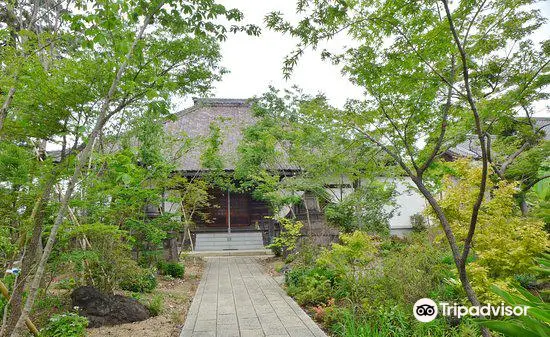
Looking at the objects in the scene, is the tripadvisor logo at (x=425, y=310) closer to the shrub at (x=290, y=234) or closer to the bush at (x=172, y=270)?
the shrub at (x=290, y=234)

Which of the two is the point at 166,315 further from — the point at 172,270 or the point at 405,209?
the point at 405,209

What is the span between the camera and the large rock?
4637 millimetres

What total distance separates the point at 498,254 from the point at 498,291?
9.61 feet

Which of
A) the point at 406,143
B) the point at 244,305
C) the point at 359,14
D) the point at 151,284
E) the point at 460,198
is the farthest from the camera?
the point at 151,284

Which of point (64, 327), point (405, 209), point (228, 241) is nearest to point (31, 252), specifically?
point (64, 327)

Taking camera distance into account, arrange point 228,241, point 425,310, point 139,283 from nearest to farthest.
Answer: point 425,310, point 139,283, point 228,241

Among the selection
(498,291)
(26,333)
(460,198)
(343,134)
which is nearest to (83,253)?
(26,333)

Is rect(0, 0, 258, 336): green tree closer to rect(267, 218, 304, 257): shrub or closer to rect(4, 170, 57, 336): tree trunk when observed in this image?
rect(4, 170, 57, 336): tree trunk

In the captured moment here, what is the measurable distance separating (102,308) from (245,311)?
213 centimetres

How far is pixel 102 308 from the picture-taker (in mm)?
4730

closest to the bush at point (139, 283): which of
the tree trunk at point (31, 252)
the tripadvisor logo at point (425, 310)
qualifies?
the tree trunk at point (31, 252)

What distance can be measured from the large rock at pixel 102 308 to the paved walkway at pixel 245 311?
84 centimetres

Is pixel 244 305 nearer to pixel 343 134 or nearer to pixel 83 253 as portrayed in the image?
pixel 83 253

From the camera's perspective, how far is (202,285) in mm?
7645
